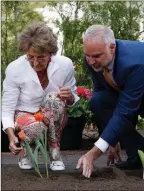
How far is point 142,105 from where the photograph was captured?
391 centimetres

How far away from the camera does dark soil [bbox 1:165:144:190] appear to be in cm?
322

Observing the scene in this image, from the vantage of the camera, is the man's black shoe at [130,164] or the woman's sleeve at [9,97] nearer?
the woman's sleeve at [9,97]

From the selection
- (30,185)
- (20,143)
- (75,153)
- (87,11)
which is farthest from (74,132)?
(87,11)

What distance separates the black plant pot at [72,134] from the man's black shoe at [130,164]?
1.08 metres

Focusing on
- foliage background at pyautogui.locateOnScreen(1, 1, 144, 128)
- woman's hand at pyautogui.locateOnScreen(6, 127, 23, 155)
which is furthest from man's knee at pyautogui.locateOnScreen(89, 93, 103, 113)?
foliage background at pyautogui.locateOnScreen(1, 1, 144, 128)

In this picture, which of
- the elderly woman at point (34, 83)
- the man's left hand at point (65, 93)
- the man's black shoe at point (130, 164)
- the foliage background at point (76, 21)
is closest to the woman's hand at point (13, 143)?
the elderly woman at point (34, 83)

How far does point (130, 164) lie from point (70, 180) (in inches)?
26.6

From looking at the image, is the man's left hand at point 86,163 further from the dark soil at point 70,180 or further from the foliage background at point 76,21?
the foliage background at point 76,21

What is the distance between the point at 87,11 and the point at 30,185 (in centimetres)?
402

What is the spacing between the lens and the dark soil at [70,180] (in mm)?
3219

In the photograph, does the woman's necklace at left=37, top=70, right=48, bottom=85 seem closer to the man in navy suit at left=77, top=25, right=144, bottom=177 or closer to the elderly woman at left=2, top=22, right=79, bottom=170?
the elderly woman at left=2, top=22, right=79, bottom=170

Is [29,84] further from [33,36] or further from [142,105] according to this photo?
[142,105]

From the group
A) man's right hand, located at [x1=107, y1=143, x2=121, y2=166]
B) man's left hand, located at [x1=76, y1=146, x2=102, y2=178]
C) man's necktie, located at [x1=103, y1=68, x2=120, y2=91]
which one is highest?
man's necktie, located at [x1=103, y1=68, x2=120, y2=91]

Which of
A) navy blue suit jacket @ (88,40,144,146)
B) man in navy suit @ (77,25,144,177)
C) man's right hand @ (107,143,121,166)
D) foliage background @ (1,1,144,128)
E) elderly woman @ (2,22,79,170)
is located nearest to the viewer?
man in navy suit @ (77,25,144,177)
